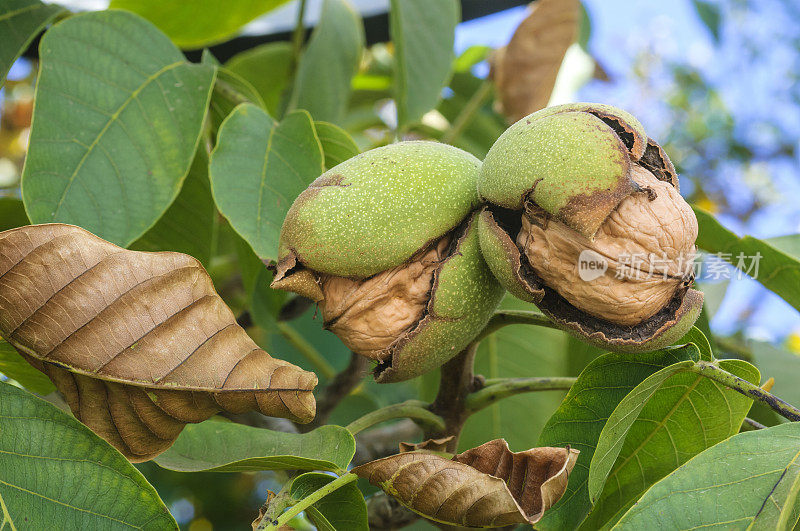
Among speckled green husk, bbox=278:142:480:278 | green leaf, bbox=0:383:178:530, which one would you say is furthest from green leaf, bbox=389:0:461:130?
green leaf, bbox=0:383:178:530

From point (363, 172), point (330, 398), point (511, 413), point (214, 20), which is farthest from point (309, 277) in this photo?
point (214, 20)

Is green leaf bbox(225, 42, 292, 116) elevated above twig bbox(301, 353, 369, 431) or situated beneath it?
elevated above

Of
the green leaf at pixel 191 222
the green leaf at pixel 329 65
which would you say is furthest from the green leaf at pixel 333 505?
the green leaf at pixel 329 65

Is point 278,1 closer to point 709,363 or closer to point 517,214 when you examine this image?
point 517,214

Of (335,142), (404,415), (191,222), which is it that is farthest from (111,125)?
(404,415)

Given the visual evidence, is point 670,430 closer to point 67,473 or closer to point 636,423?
point 636,423

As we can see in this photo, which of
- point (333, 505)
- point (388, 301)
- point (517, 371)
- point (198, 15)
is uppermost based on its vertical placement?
point (198, 15)

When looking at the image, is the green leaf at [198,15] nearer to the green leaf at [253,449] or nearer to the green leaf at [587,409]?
the green leaf at [253,449]

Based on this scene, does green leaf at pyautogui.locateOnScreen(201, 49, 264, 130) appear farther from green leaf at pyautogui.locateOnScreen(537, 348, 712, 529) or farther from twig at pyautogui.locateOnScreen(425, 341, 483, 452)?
green leaf at pyautogui.locateOnScreen(537, 348, 712, 529)
